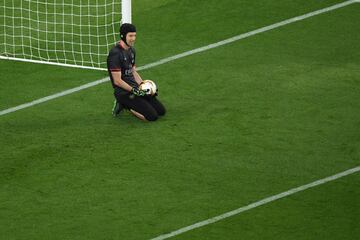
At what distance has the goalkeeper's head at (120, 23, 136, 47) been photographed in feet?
51.9

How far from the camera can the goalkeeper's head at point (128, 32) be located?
15805mm

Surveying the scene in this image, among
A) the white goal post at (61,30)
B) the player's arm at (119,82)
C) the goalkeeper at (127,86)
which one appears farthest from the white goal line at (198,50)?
the player's arm at (119,82)

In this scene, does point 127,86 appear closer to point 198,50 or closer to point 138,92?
point 138,92

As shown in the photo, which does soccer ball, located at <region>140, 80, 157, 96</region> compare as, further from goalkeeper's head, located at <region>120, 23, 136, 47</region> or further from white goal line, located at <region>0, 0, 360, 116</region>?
white goal line, located at <region>0, 0, 360, 116</region>

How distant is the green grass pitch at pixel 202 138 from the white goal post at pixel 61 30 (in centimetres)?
45

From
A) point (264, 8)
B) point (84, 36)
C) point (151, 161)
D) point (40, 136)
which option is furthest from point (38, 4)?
point (151, 161)

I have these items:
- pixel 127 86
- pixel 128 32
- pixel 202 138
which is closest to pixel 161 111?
pixel 127 86

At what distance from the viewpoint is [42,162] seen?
1479 centimetres

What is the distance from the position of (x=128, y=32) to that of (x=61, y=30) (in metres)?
4.29

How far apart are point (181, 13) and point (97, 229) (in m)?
8.38

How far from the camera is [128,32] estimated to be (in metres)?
15.9

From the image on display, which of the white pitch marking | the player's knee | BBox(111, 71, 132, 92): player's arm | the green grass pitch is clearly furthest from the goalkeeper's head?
the white pitch marking

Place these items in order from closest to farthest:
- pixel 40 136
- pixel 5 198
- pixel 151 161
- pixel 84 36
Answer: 1. pixel 5 198
2. pixel 151 161
3. pixel 40 136
4. pixel 84 36

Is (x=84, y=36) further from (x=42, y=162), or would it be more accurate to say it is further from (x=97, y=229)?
(x=97, y=229)
